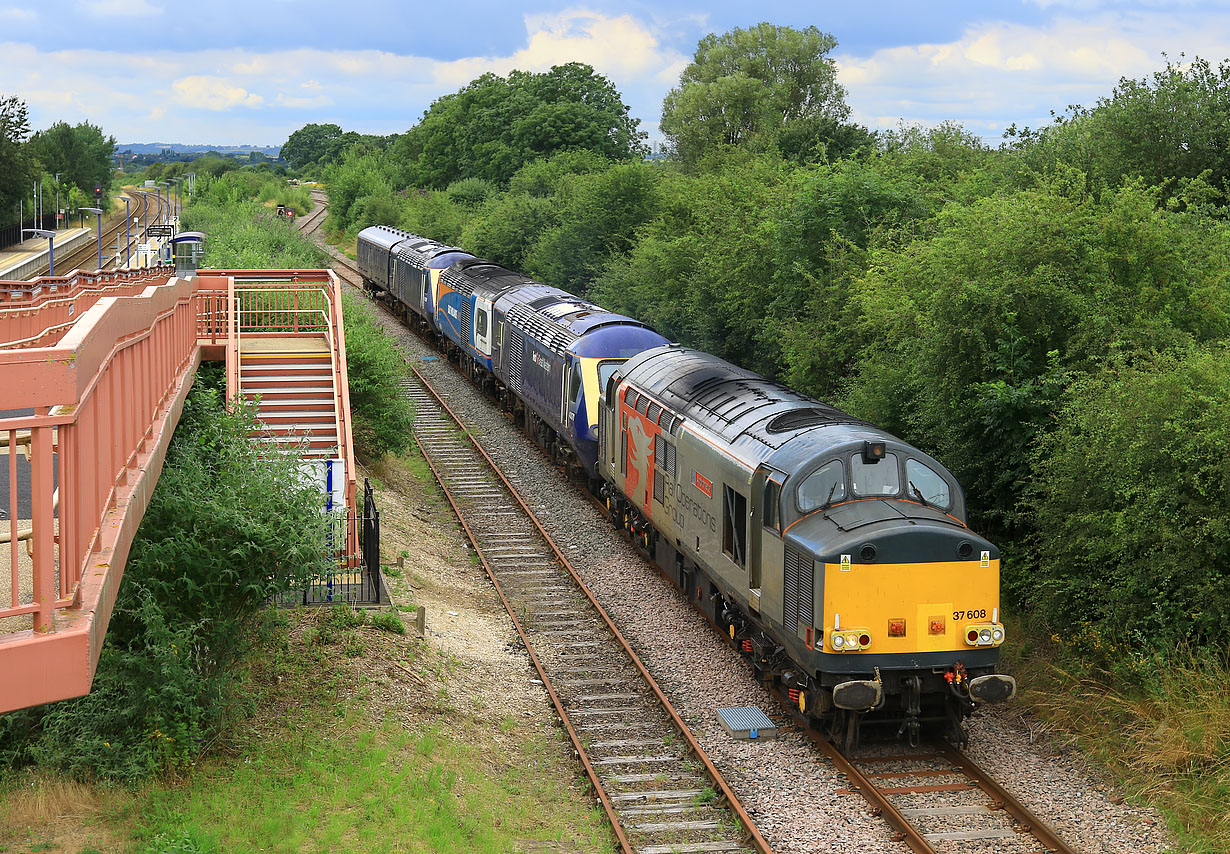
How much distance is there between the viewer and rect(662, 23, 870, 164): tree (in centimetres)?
6141

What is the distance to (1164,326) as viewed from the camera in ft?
52.3

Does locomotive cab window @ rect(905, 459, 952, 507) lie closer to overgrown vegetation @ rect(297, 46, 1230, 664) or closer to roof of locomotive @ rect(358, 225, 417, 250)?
overgrown vegetation @ rect(297, 46, 1230, 664)

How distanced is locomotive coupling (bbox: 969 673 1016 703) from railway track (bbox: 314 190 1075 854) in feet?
2.55

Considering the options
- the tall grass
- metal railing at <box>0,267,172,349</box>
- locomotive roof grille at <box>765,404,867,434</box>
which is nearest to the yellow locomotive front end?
locomotive roof grille at <box>765,404,867,434</box>

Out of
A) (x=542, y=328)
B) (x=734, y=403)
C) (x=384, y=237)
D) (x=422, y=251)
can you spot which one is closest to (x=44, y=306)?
(x=734, y=403)

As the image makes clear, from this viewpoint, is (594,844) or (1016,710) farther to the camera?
(1016,710)

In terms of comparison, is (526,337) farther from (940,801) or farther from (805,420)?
(940,801)

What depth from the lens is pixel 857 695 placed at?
11.9m

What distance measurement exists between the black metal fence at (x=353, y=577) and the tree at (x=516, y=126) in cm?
5378

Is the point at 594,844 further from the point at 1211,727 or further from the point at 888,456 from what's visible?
the point at 1211,727

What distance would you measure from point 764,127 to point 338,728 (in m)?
49.7

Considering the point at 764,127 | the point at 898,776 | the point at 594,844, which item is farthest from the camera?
the point at 764,127

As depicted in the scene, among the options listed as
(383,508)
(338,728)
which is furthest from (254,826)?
(383,508)

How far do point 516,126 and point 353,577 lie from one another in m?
59.7
